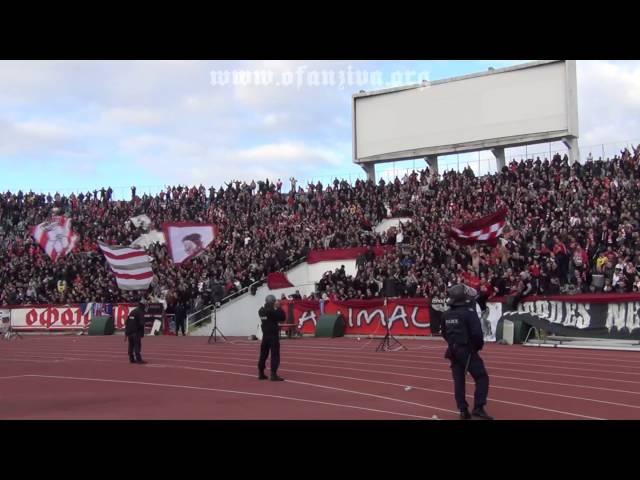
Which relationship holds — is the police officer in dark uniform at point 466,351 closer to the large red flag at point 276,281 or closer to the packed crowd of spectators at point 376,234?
the packed crowd of spectators at point 376,234

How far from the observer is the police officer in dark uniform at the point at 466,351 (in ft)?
31.4

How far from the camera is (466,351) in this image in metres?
9.57

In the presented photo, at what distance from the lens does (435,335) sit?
2491 cm

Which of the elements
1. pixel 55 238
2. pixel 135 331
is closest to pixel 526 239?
pixel 135 331

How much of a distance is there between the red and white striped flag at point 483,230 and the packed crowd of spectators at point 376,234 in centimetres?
95

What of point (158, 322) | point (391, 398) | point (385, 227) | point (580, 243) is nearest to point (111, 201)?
point (158, 322)

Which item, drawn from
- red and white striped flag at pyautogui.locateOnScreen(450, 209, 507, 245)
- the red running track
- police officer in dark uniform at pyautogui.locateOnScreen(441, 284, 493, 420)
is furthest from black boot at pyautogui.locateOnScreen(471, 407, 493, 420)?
red and white striped flag at pyautogui.locateOnScreen(450, 209, 507, 245)

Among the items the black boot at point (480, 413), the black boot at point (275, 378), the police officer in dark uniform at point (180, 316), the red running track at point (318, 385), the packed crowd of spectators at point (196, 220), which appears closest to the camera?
the black boot at point (480, 413)

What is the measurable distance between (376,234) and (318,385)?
814 inches

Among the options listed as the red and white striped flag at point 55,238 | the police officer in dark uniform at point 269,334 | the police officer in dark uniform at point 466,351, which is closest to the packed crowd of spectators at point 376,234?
the red and white striped flag at point 55,238

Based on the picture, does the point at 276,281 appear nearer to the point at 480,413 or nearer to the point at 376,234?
the point at 376,234

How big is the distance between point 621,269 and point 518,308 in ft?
10.6

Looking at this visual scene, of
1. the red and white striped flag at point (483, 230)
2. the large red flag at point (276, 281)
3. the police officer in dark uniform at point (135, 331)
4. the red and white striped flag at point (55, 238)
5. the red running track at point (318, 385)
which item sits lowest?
the red running track at point (318, 385)

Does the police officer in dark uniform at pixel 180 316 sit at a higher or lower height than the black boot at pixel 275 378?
higher
